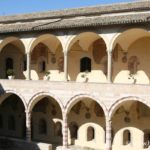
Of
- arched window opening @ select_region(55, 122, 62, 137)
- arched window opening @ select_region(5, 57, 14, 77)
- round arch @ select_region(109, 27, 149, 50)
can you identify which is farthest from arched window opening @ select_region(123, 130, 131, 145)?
arched window opening @ select_region(5, 57, 14, 77)

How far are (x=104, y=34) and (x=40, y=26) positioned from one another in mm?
4678

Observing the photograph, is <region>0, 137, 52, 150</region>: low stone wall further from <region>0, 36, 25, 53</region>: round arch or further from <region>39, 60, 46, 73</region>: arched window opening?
<region>0, 36, 25, 53</region>: round arch

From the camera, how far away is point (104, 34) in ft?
76.9

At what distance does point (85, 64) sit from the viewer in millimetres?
27703

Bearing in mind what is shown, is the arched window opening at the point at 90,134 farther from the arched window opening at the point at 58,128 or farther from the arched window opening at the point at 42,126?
the arched window opening at the point at 42,126

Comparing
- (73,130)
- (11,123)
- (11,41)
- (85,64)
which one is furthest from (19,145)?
(11,41)

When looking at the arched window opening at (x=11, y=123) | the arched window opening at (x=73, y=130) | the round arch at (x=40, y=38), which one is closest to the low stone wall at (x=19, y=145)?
the arched window opening at (x=73, y=130)

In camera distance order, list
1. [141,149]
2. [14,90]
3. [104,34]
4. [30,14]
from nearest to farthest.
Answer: [104,34], [141,149], [14,90], [30,14]

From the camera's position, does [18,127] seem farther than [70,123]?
Yes

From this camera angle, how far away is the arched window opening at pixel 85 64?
2753 centimetres

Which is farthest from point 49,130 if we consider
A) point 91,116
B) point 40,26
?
point 40,26

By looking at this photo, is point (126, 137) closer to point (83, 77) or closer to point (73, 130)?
point (73, 130)

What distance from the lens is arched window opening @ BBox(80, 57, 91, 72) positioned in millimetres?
27531

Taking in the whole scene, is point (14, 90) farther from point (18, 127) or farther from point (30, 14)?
point (30, 14)
